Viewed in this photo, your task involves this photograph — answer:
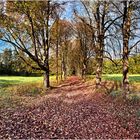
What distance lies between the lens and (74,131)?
11688 millimetres

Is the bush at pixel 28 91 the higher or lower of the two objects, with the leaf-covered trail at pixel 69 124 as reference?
higher

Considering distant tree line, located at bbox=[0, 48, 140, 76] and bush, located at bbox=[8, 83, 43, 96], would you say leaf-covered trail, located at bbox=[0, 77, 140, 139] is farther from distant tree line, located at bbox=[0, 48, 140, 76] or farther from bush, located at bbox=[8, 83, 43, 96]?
bush, located at bbox=[8, 83, 43, 96]

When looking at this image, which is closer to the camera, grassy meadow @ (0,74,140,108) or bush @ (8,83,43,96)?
grassy meadow @ (0,74,140,108)

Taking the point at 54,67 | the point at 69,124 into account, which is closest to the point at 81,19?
the point at 69,124

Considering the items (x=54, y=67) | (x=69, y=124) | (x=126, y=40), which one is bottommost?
(x=69, y=124)

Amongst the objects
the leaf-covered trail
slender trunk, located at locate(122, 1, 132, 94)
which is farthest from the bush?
the leaf-covered trail

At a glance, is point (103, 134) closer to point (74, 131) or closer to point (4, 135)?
point (74, 131)

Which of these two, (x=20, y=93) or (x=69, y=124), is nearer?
(x=69, y=124)

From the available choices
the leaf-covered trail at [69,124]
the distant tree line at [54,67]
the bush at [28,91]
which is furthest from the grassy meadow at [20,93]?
the leaf-covered trail at [69,124]

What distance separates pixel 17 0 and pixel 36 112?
15296 millimetres

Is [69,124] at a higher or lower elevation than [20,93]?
lower

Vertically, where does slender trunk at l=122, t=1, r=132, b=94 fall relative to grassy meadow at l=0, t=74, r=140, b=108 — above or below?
above

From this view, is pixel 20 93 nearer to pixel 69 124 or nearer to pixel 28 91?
pixel 28 91

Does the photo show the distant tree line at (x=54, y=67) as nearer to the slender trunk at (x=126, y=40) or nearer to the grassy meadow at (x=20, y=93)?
the slender trunk at (x=126, y=40)
